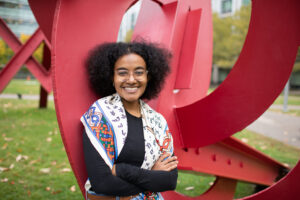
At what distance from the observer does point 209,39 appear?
3.54 meters

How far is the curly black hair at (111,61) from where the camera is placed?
2.01 m

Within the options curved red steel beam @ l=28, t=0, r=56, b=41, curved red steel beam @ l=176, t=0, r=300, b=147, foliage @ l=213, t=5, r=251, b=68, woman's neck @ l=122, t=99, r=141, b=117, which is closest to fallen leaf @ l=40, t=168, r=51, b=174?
curved red steel beam @ l=176, t=0, r=300, b=147

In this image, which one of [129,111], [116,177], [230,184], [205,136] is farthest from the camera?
[230,184]

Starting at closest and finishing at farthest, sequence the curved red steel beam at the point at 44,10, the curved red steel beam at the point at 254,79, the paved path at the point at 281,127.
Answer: the curved red steel beam at the point at 44,10, the curved red steel beam at the point at 254,79, the paved path at the point at 281,127

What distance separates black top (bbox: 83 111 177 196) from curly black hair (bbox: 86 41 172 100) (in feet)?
1.14

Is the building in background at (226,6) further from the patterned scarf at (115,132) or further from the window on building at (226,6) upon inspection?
the patterned scarf at (115,132)

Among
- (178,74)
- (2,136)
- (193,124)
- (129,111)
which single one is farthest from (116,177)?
(2,136)

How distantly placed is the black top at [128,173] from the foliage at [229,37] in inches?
970

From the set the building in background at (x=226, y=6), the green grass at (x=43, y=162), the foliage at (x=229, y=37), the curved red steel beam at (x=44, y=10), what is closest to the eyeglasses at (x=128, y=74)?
the curved red steel beam at (x=44, y=10)

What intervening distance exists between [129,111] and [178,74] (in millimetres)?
1168

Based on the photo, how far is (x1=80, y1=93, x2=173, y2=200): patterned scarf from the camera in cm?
175

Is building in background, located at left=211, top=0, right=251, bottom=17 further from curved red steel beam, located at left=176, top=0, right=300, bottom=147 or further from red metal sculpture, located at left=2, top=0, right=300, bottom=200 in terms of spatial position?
curved red steel beam, located at left=176, top=0, right=300, bottom=147

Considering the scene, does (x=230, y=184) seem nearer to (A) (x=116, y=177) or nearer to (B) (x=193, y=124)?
(B) (x=193, y=124)

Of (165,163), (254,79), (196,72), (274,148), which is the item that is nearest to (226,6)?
(274,148)
